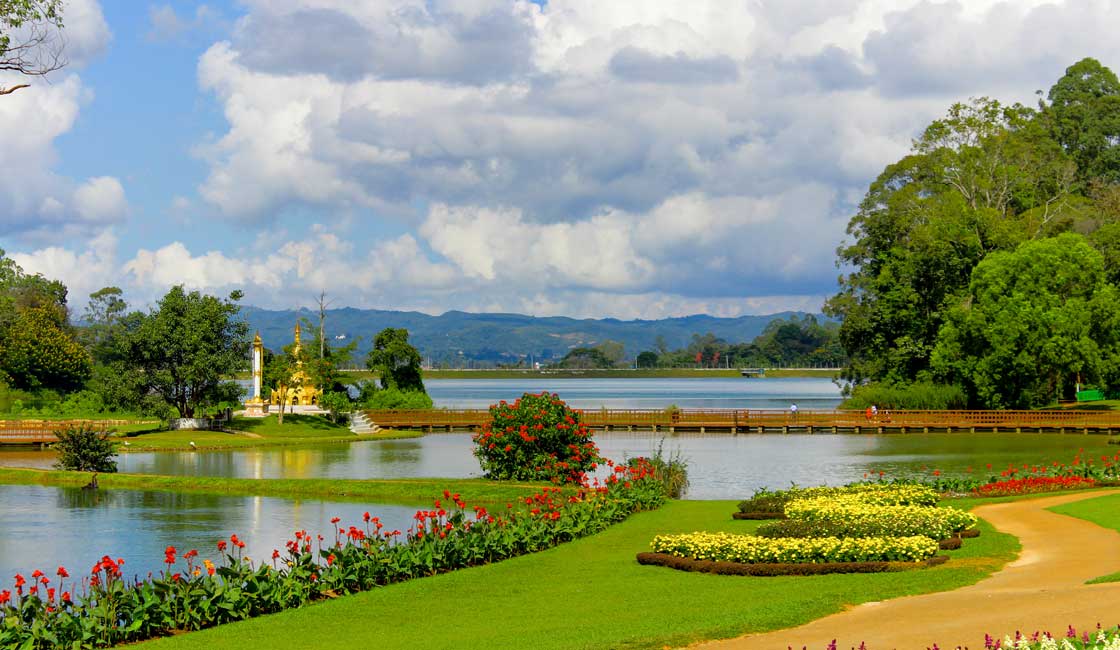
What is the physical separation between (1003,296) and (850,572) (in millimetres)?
54578

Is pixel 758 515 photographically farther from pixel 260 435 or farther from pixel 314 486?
pixel 260 435

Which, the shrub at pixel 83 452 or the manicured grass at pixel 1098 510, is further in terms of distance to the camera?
the shrub at pixel 83 452

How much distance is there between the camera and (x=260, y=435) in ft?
204

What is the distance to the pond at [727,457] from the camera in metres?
42.1

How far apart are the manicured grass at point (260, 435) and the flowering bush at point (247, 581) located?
109ft

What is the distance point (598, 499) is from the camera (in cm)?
2566

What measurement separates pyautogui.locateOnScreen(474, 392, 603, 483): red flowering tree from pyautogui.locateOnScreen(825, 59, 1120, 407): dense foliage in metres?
41.4

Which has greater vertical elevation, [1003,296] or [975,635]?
[1003,296]

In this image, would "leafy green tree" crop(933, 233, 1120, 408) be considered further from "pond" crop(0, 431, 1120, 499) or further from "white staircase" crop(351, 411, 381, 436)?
"white staircase" crop(351, 411, 381, 436)

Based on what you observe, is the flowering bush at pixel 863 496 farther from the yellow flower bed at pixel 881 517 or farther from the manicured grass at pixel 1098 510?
the manicured grass at pixel 1098 510

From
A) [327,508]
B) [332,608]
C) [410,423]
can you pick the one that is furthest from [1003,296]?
[332,608]

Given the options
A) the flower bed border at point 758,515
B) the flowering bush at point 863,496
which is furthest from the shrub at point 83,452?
the flower bed border at point 758,515

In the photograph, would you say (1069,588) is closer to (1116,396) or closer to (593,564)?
(593,564)

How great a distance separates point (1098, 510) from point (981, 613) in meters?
11.4
